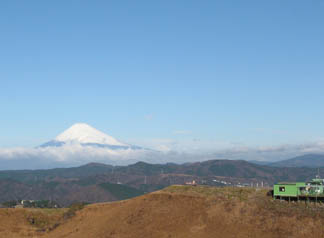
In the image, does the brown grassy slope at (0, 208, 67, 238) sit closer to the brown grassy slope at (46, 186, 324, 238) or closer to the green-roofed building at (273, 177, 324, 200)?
the brown grassy slope at (46, 186, 324, 238)

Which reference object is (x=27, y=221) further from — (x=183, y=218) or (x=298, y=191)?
(x=298, y=191)

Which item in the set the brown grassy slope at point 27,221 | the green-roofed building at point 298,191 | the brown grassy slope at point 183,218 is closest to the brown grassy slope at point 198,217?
the brown grassy slope at point 183,218

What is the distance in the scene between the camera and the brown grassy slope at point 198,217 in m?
50.6

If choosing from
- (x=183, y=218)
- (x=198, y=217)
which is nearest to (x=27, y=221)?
(x=183, y=218)

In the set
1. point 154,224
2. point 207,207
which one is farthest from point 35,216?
point 207,207

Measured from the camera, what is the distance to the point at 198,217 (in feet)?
192

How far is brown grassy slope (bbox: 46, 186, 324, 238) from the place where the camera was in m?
50.6

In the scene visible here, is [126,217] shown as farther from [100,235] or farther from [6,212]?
[6,212]

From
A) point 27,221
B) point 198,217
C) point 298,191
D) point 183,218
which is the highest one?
point 298,191

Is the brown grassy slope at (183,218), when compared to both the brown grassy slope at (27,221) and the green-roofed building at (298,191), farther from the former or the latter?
the green-roofed building at (298,191)

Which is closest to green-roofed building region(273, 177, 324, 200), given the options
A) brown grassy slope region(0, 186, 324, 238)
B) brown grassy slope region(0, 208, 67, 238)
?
brown grassy slope region(0, 186, 324, 238)

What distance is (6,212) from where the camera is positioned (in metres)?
76.0

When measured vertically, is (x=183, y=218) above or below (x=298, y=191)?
below

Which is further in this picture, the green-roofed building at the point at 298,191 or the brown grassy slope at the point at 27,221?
the brown grassy slope at the point at 27,221
